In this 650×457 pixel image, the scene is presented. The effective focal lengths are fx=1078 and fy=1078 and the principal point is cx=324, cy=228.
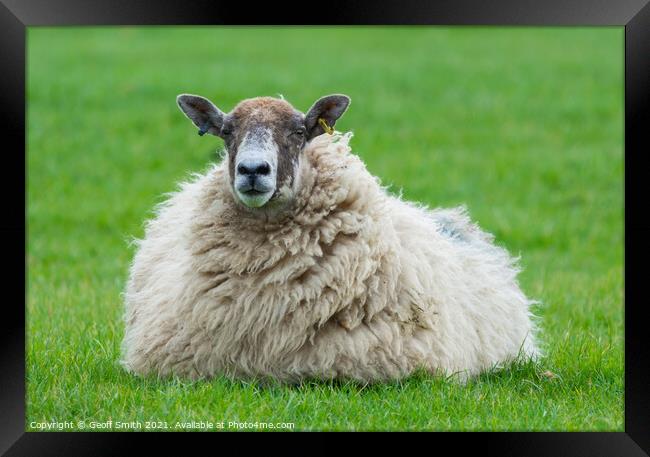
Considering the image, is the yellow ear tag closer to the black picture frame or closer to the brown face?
the brown face

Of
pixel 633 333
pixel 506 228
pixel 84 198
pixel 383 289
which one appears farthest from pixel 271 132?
pixel 84 198

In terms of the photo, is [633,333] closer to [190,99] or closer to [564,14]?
[564,14]

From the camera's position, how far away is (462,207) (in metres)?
9.28

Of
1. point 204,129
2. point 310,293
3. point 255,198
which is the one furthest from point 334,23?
point 310,293

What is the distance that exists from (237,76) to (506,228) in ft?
24.0

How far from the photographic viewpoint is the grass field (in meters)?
6.33

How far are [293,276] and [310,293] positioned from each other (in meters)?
0.16

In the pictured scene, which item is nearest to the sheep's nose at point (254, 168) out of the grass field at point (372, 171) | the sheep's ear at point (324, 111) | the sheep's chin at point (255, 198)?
the sheep's chin at point (255, 198)

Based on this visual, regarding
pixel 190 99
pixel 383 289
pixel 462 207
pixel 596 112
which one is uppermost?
pixel 596 112

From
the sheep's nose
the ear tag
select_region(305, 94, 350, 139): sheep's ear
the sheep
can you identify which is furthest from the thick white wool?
the sheep's nose

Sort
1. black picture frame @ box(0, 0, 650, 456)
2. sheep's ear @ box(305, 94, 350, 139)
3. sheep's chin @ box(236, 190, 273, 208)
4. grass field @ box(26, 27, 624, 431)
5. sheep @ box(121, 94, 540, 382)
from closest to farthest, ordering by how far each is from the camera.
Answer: black picture frame @ box(0, 0, 650, 456) → grass field @ box(26, 27, 624, 431) → sheep's chin @ box(236, 190, 273, 208) → sheep @ box(121, 94, 540, 382) → sheep's ear @ box(305, 94, 350, 139)

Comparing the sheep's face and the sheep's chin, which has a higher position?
the sheep's face

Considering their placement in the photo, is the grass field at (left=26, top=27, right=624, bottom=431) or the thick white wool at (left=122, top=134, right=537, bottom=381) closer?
the grass field at (left=26, top=27, right=624, bottom=431)

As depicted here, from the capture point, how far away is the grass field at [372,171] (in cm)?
633
